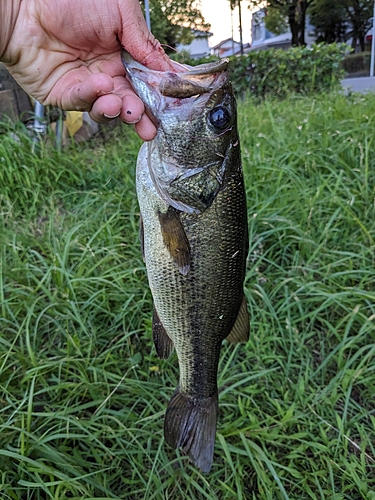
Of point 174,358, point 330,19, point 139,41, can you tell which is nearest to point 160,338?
point 174,358

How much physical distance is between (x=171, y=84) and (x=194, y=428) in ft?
4.27

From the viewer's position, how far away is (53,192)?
372 cm

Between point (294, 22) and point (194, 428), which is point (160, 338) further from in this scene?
point (294, 22)

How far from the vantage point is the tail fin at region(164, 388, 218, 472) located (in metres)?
1.62

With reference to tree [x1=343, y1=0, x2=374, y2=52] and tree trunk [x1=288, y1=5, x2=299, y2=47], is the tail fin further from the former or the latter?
tree [x1=343, y1=0, x2=374, y2=52]

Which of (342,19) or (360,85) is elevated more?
(342,19)

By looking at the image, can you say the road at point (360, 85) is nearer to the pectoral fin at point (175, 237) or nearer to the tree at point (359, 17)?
the pectoral fin at point (175, 237)

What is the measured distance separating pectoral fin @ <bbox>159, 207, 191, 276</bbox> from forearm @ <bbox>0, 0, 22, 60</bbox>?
1.02 m

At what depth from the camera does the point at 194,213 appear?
1.48m

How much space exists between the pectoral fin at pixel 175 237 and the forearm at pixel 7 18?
1.02 metres

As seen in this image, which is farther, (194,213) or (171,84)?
(194,213)

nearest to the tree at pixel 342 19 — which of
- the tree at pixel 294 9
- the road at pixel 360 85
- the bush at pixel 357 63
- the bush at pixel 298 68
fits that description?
the tree at pixel 294 9

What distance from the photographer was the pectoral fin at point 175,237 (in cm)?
147

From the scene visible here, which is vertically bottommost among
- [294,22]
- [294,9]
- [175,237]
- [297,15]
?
[175,237]
